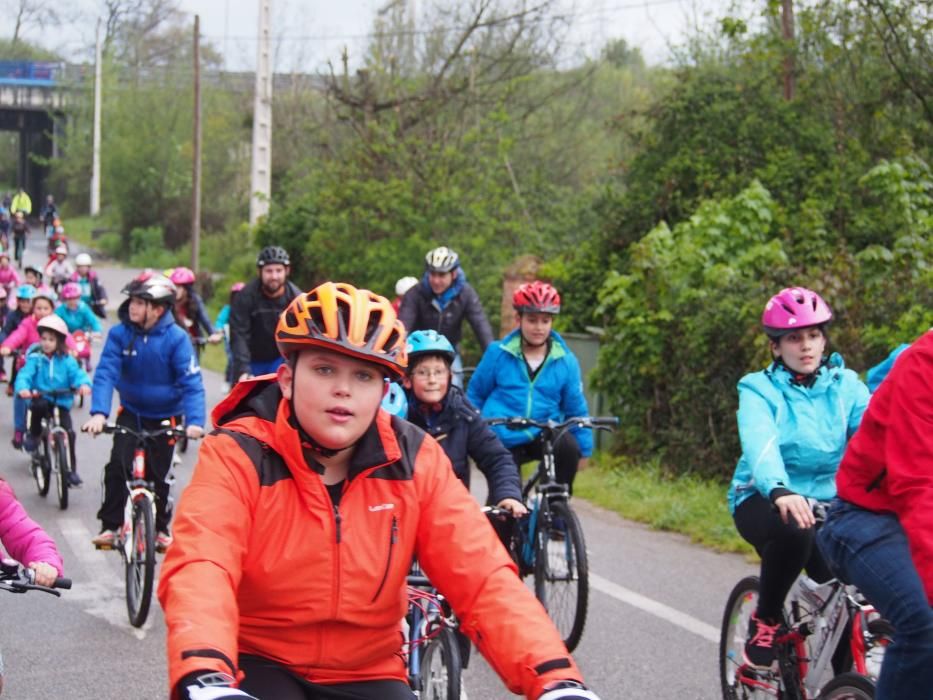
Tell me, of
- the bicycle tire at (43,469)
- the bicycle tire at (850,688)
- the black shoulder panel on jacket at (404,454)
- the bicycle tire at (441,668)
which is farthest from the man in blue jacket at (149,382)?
the black shoulder panel on jacket at (404,454)

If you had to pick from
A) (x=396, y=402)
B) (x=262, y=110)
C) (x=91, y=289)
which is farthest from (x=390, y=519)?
(x=262, y=110)

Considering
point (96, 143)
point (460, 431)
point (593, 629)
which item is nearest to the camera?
point (460, 431)

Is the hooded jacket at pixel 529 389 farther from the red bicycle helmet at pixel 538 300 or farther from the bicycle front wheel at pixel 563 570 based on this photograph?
the bicycle front wheel at pixel 563 570

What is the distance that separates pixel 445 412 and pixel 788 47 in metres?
13.2

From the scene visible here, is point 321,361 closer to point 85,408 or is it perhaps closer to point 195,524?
point 195,524

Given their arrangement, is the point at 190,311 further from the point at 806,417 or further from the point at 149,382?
the point at 806,417

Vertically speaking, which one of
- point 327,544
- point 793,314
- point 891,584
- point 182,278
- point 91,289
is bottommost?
point 91,289

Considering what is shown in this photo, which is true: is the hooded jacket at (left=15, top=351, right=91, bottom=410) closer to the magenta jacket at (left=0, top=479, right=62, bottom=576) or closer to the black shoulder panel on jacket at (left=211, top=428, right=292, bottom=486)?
the magenta jacket at (left=0, top=479, right=62, bottom=576)

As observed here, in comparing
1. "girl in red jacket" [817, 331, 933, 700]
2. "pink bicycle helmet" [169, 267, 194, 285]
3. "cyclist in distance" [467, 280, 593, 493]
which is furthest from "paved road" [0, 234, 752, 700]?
"pink bicycle helmet" [169, 267, 194, 285]

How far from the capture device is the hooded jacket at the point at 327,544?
3.09 metres

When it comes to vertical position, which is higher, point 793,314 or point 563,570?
point 793,314

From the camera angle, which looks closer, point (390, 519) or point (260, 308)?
point (390, 519)

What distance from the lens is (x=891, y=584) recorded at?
4.12 m

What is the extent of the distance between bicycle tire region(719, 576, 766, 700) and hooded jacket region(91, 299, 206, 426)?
405cm
